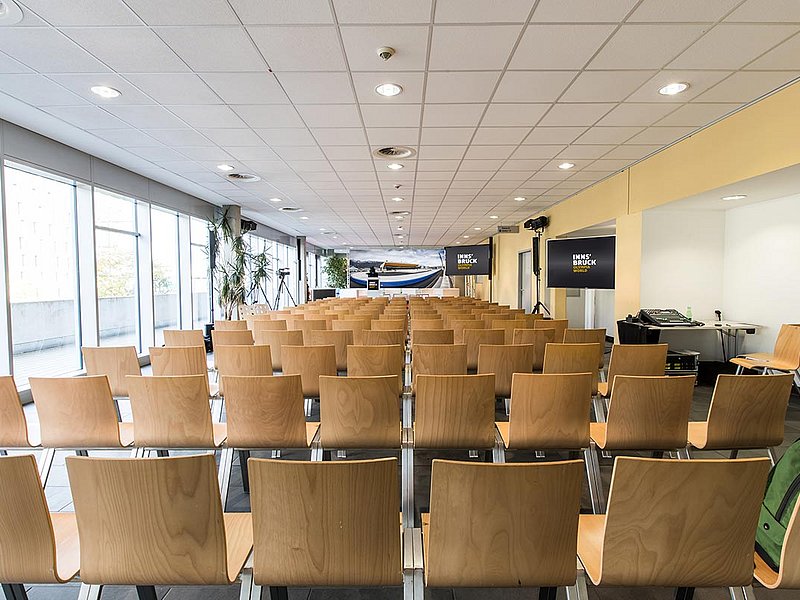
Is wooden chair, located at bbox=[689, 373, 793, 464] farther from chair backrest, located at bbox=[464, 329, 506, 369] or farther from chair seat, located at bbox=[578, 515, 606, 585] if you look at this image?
chair backrest, located at bbox=[464, 329, 506, 369]

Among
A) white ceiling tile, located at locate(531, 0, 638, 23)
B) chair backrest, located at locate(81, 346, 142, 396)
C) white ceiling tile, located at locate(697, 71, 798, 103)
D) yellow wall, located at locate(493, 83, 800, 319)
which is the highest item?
white ceiling tile, located at locate(697, 71, 798, 103)

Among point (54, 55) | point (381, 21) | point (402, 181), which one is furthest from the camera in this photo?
point (402, 181)

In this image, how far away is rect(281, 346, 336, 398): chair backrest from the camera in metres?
3.43

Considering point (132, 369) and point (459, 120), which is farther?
point (459, 120)

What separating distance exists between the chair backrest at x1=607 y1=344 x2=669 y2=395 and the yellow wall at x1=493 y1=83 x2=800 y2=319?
7.88 ft

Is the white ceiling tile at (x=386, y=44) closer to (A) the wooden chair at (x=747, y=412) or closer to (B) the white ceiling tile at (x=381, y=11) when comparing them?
(B) the white ceiling tile at (x=381, y=11)

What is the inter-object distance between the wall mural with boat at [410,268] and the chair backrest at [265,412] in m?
24.5

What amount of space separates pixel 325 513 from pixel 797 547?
135cm

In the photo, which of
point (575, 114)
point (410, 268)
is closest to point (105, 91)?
point (575, 114)

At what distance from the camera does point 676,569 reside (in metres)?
1.40

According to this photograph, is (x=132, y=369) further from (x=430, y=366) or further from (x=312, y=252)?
(x=312, y=252)

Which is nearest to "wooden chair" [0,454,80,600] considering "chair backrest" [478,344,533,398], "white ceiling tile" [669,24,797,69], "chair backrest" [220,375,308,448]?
"chair backrest" [220,375,308,448]

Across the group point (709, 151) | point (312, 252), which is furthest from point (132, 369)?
point (312, 252)

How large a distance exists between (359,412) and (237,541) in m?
0.92
